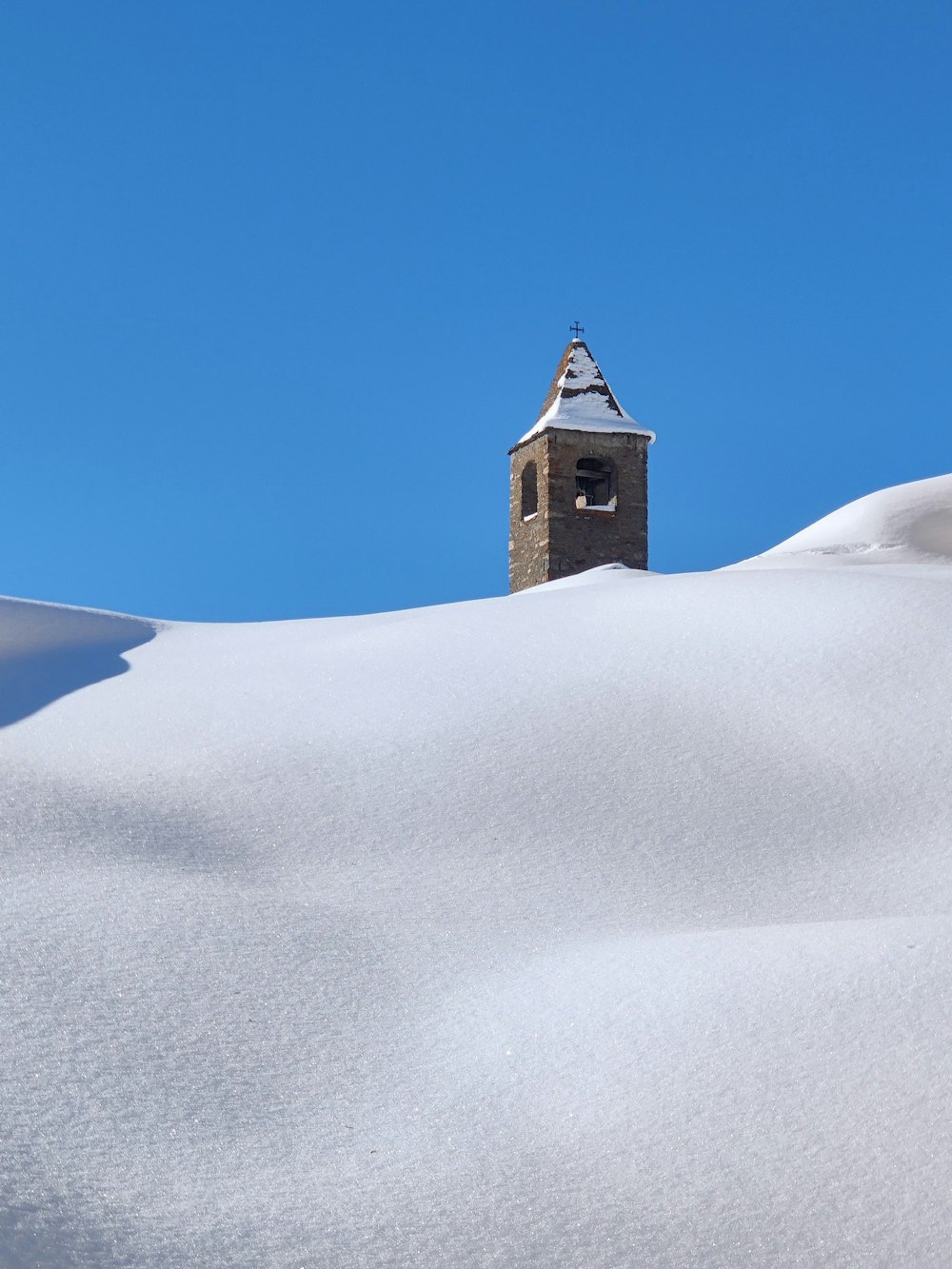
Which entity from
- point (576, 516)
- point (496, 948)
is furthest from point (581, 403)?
point (496, 948)

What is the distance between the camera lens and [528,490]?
17.2 m

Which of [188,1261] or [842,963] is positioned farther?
[842,963]

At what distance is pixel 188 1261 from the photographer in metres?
1.56

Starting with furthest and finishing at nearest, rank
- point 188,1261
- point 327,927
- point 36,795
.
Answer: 1. point 36,795
2. point 327,927
3. point 188,1261

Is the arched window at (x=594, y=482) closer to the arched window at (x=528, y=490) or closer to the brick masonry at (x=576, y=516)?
the brick masonry at (x=576, y=516)

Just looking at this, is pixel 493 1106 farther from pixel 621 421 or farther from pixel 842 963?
pixel 621 421

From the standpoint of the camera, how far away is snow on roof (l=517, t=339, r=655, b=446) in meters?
16.6

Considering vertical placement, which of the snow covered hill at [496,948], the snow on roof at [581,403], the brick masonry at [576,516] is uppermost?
the snow on roof at [581,403]

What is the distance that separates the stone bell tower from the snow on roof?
13mm

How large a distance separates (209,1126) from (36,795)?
1581 millimetres

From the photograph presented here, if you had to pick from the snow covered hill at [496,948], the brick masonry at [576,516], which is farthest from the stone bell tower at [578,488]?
the snow covered hill at [496,948]

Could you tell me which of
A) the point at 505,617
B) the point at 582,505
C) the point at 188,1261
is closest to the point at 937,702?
the point at 505,617

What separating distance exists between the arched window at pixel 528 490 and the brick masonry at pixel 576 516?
0.28ft

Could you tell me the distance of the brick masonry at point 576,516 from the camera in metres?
16.2
